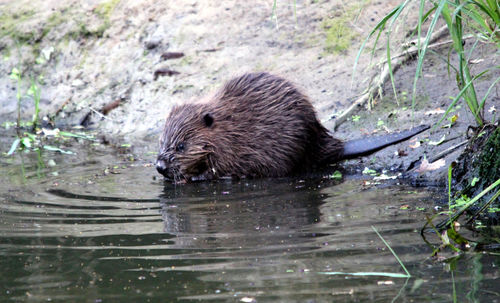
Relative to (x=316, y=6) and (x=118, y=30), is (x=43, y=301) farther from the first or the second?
(x=118, y=30)

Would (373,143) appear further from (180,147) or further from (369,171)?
(180,147)

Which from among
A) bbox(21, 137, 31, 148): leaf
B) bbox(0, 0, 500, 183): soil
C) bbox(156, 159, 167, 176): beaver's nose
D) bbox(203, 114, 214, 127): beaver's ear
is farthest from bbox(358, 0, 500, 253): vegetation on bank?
bbox(21, 137, 31, 148): leaf

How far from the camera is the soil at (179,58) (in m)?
6.70

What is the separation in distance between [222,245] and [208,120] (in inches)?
99.0

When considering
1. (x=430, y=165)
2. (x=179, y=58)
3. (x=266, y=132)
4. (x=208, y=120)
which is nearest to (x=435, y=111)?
(x=430, y=165)

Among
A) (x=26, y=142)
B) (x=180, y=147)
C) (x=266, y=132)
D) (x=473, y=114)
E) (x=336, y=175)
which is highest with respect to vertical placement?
(x=473, y=114)

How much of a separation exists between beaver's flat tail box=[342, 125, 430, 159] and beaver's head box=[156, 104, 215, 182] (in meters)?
1.06

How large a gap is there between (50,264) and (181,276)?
646mm

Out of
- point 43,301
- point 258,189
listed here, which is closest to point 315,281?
point 43,301

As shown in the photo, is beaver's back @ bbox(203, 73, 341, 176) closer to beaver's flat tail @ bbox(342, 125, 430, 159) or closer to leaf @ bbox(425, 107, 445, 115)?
beaver's flat tail @ bbox(342, 125, 430, 159)

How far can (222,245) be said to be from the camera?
350 cm

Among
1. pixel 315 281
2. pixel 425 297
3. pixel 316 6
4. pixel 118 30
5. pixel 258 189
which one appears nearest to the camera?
pixel 425 297

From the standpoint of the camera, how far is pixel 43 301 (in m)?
2.76

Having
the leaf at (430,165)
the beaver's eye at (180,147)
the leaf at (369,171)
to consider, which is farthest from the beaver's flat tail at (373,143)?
the beaver's eye at (180,147)
